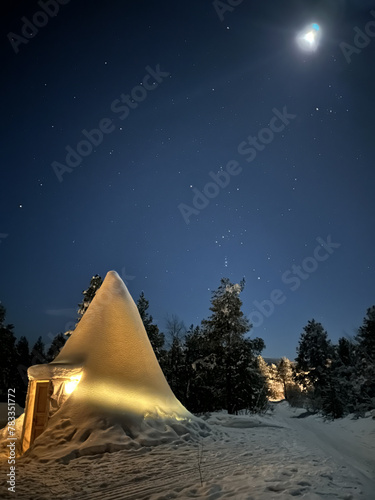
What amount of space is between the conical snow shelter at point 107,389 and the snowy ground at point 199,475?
0.94 meters

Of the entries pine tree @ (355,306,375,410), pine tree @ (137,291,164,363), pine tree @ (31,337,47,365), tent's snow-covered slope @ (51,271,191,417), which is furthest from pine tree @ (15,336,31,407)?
pine tree @ (355,306,375,410)

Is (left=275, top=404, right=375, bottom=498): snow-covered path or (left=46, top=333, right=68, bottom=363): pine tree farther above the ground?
(left=46, top=333, right=68, bottom=363): pine tree

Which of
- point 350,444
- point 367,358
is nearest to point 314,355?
point 367,358

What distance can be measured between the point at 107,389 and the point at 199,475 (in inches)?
188

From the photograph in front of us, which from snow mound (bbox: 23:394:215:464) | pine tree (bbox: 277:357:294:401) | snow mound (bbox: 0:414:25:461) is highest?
snow mound (bbox: 23:394:215:464)

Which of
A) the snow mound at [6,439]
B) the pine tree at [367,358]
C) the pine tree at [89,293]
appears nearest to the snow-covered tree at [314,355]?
the pine tree at [367,358]

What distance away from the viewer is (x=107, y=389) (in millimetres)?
9609

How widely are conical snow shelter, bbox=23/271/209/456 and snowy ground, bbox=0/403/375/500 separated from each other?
3.07 feet

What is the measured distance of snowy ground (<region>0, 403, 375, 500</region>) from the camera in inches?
185

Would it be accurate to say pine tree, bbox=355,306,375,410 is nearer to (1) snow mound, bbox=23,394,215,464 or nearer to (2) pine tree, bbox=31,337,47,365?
(1) snow mound, bbox=23,394,215,464

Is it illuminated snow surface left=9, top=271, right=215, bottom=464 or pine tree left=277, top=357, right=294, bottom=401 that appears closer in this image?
illuminated snow surface left=9, top=271, right=215, bottom=464

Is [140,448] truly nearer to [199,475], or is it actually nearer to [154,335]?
[199,475]

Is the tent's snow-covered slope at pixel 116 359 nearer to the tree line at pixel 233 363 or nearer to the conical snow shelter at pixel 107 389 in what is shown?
the conical snow shelter at pixel 107 389

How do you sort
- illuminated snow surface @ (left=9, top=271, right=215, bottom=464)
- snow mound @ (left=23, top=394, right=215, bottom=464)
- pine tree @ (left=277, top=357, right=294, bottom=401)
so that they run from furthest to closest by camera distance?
1. pine tree @ (left=277, top=357, right=294, bottom=401)
2. illuminated snow surface @ (left=9, top=271, right=215, bottom=464)
3. snow mound @ (left=23, top=394, right=215, bottom=464)
